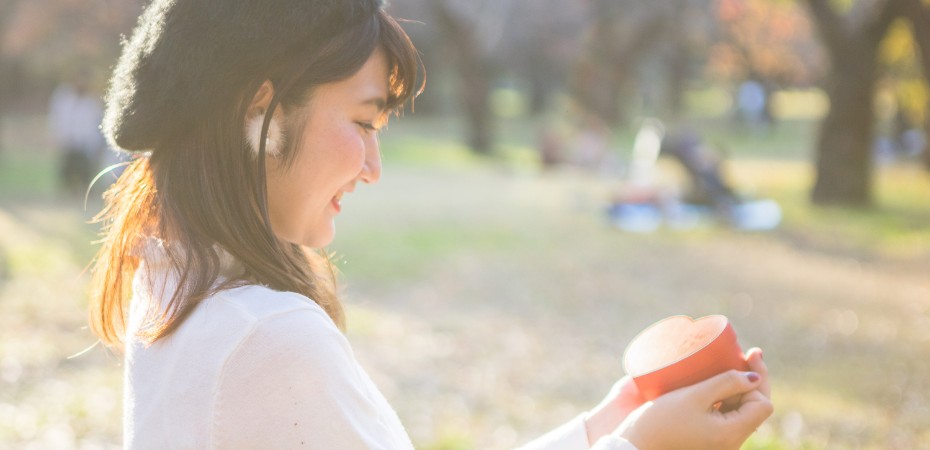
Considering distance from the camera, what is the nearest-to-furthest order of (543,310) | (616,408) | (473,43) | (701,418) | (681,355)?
(701,418) < (681,355) < (616,408) < (543,310) < (473,43)

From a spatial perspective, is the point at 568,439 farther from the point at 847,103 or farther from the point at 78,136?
the point at 78,136

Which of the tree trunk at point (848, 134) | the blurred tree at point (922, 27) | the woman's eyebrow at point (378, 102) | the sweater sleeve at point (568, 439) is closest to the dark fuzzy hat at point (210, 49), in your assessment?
the woman's eyebrow at point (378, 102)

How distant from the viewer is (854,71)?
14711mm

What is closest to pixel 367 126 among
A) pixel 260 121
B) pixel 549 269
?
pixel 260 121

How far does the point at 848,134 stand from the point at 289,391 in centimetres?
1469

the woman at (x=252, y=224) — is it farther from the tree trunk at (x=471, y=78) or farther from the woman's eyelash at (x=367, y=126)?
the tree trunk at (x=471, y=78)

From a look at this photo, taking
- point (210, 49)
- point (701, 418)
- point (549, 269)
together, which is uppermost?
point (210, 49)

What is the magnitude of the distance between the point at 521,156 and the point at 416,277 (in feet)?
53.1

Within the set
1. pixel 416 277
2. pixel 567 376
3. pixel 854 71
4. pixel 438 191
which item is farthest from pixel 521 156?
pixel 567 376

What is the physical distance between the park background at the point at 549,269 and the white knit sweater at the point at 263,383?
1.05 meters

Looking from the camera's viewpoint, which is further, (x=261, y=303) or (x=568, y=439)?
(x=568, y=439)

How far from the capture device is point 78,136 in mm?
16531

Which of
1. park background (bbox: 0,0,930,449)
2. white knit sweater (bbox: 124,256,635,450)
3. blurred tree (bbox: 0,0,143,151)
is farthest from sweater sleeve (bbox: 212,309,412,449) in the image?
blurred tree (bbox: 0,0,143,151)

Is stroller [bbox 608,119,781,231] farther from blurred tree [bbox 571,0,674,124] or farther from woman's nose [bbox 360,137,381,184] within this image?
blurred tree [bbox 571,0,674,124]
